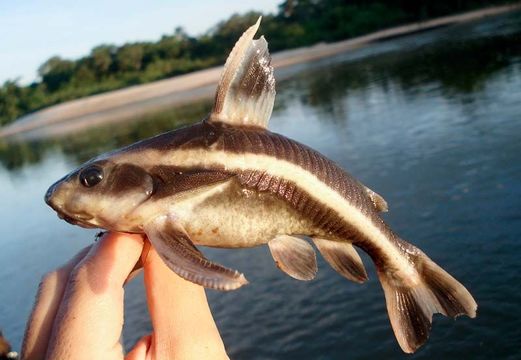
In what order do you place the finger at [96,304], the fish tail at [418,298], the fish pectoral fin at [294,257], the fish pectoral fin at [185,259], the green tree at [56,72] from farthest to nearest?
the green tree at [56,72]
the fish tail at [418,298]
the fish pectoral fin at [294,257]
the finger at [96,304]
the fish pectoral fin at [185,259]

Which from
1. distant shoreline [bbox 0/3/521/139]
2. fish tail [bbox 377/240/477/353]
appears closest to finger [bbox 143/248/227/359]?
fish tail [bbox 377/240/477/353]

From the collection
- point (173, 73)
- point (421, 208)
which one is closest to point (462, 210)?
point (421, 208)

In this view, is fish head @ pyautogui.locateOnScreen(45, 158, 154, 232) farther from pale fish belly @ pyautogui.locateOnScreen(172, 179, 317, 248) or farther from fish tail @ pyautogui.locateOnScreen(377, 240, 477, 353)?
fish tail @ pyautogui.locateOnScreen(377, 240, 477, 353)

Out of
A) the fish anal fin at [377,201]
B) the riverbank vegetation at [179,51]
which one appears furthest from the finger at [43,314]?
the riverbank vegetation at [179,51]

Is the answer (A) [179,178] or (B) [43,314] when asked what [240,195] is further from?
(B) [43,314]

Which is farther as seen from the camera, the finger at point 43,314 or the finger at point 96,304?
the finger at point 43,314

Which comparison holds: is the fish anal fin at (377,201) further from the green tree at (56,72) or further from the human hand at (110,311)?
the green tree at (56,72)

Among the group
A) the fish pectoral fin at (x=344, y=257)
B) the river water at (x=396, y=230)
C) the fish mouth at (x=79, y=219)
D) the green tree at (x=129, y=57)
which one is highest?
the green tree at (x=129, y=57)
